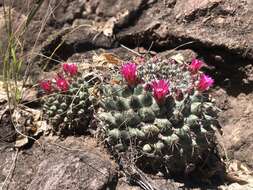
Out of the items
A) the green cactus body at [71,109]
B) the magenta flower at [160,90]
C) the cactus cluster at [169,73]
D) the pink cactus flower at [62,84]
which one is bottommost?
the green cactus body at [71,109]

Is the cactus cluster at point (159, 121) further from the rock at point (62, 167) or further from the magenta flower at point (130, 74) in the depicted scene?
the rock at point (62, 167)

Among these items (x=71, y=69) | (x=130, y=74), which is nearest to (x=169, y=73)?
(x=130, y=74)

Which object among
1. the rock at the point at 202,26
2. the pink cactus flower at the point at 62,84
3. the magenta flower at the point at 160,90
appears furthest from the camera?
the rock at the point at 202,26

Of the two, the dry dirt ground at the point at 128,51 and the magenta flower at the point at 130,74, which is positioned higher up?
the magenta flower at the point at 130,74

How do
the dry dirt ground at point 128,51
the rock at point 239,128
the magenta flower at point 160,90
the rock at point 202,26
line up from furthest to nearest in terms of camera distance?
the rock at point 202,26 < the rock at point 239,128 < the dry dirt ground at point 128,51 < the magenta flower at point 160,90

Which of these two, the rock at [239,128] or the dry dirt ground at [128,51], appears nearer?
the dry dirt ground at [128,51]

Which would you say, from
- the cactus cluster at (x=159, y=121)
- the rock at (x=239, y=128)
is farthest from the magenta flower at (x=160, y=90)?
the rock at (x=239, y=128)

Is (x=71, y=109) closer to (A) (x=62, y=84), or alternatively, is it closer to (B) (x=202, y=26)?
(A) (x=62, y=84)
